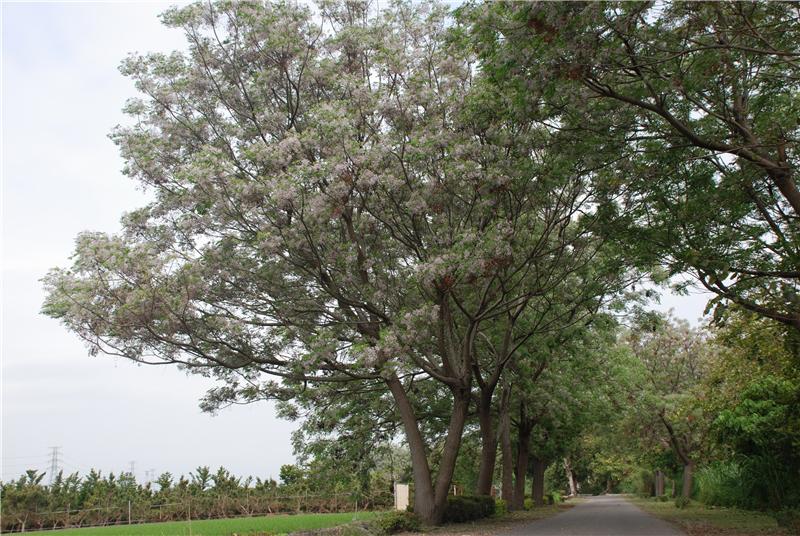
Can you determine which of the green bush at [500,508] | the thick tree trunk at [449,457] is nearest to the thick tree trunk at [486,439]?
the green bush at [500,508]

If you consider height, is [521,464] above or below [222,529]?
above

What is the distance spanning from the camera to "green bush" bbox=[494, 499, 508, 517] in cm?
2334

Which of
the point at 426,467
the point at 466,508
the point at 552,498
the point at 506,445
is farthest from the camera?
the point at 552,498

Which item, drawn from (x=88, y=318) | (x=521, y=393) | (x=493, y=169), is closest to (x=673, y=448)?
(x=521, y=393)

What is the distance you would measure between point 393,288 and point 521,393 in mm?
9259

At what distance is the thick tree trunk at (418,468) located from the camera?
55.7ft

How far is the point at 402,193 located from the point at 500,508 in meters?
14.5

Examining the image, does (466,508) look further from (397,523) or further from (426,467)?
(397,523)

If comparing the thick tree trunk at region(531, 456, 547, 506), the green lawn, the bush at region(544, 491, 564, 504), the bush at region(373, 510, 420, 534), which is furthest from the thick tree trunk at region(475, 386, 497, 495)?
the bush at region(544, 491, 564, 504)

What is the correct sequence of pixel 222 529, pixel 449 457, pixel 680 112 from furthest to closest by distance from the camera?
1. pixel 222 529
2. pixel 449 457
3. pixel 680 112

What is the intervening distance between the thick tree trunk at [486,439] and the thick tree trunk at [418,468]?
10.1ft

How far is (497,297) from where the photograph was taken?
18.1 metres

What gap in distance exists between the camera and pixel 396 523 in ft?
51.1

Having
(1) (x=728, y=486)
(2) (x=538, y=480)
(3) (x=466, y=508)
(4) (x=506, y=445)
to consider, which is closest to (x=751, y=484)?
(1) (x=728, y=486)
